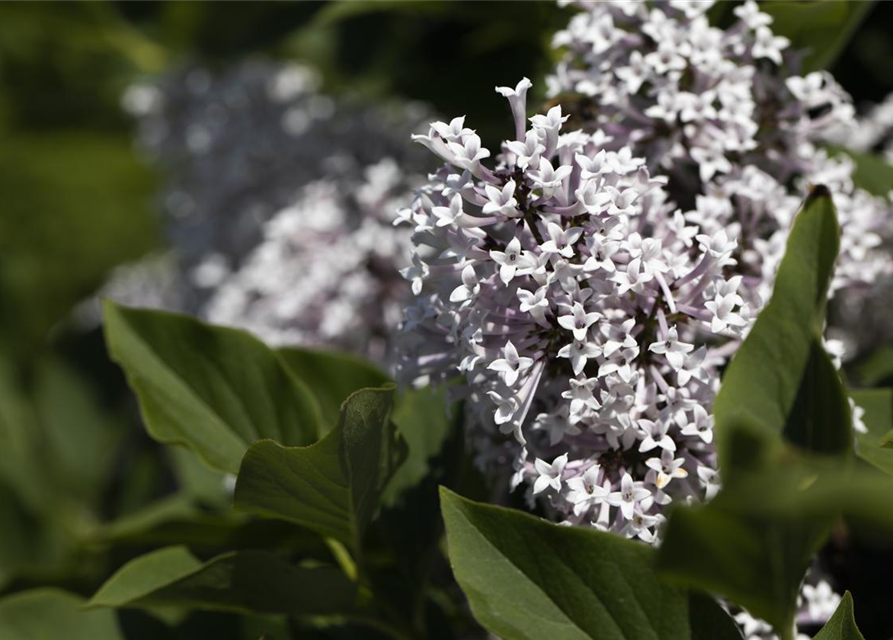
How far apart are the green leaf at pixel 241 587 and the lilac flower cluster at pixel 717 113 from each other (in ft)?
1.16

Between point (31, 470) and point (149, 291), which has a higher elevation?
point (31, 470)

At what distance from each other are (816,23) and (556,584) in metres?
0.51

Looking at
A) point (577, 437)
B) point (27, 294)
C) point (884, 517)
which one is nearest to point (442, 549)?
point (577, 437)

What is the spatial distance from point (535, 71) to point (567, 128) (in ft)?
1.32

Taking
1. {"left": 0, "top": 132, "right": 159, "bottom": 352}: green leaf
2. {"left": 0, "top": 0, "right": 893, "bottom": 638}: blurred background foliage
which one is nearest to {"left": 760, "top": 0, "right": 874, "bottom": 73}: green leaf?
{"left": 0, "top": 0, "right": 893, "bottom": 638}: blurred background foliage

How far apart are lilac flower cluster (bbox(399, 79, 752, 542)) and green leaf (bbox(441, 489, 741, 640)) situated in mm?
51

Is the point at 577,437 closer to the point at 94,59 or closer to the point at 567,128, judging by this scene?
the point at 567,128

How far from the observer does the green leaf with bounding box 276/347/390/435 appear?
878 mm

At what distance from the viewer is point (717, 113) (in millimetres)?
761

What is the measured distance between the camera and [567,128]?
74 cm

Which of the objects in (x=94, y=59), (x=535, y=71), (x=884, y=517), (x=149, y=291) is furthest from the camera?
(x=94, y=59)

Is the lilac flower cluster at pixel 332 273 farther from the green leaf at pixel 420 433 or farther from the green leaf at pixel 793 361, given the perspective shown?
the green leaf at pixel 793 361

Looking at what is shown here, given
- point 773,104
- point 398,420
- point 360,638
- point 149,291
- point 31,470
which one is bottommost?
point 149,291

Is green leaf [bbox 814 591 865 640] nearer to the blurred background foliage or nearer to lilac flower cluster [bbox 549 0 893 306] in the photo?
lilac flower cluster [bbox 549 0 893 306]
